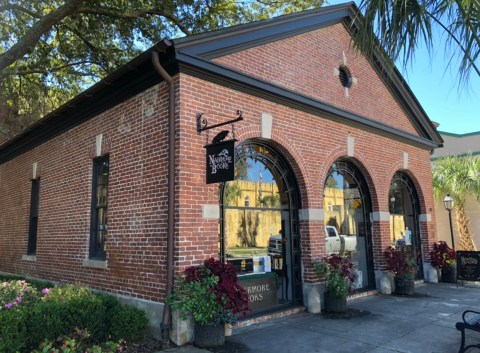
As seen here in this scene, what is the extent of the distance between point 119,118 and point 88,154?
1.50 meters

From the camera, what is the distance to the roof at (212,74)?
280 inches

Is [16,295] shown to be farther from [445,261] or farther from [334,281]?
[445,261]

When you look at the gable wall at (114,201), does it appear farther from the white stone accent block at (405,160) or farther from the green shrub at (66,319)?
the white stone accent block at (405,160)

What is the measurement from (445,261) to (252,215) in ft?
27.5

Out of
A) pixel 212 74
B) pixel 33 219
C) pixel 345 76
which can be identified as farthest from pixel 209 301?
pixel 33 219

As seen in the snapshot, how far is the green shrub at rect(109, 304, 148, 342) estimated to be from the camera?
630 cm

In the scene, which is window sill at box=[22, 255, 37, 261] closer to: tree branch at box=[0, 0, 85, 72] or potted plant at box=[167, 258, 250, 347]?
tree branch at box=[0, 0, 85, 72]

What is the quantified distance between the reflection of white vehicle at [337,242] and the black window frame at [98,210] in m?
5.45

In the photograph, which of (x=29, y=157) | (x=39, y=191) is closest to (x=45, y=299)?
(x=39, y=191)

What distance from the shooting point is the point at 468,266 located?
39.9 ft

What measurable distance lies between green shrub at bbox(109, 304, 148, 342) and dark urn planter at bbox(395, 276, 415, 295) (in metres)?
7.34

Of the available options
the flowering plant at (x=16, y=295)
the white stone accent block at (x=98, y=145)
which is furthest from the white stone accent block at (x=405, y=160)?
the flowering plant at (x=16, y=295)

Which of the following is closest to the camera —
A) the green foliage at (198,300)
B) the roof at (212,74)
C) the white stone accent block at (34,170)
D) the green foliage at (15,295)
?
the green foliage at (198,300)

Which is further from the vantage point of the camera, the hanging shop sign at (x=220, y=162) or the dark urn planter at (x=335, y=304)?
the dark urn planter at (x=335, y=304)
